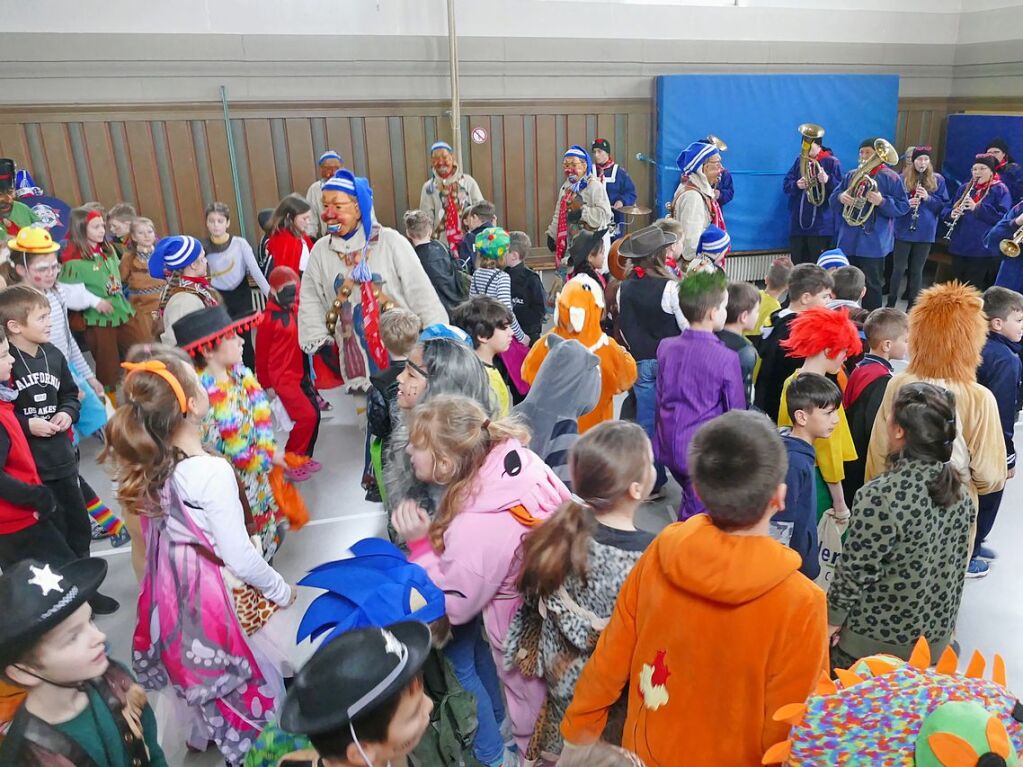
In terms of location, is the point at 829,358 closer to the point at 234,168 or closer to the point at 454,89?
the point at 454,89

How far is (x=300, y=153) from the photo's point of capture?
8.63m

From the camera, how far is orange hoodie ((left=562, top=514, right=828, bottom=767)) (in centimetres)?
154

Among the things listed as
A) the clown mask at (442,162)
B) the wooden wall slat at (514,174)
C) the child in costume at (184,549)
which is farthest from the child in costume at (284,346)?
the wooden wall slat at (514,174)

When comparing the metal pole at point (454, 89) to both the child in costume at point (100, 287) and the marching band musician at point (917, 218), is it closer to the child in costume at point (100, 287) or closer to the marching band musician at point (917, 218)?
the child in costume at point (100, 287)

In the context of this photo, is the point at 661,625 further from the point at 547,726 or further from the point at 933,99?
the point at 933,99

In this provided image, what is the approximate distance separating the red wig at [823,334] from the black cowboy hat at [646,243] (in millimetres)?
1118

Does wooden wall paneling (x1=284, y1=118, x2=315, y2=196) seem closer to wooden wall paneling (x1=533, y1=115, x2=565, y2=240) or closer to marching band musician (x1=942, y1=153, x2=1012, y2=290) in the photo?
wooden wall paneling (x1=533, y1=115, x2=565, y2=240)

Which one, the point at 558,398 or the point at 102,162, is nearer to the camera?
the point at 558,398

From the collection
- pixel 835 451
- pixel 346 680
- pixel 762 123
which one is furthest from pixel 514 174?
pixel 346 680

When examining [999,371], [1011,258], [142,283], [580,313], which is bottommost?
[1011,258]

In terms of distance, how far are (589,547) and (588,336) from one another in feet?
6.94

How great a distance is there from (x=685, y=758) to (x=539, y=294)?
161 inches

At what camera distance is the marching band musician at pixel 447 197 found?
26.3 ft

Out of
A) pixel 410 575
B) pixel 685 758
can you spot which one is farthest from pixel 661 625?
pixel 410 575
